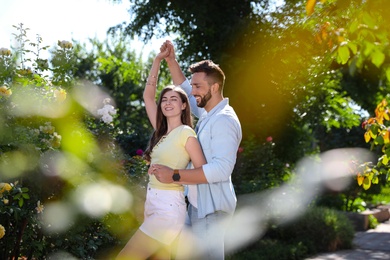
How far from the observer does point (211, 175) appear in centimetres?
371

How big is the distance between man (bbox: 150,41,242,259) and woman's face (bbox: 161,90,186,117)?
0.45 feet

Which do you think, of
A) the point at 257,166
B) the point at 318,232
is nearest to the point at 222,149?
the point at 318,232

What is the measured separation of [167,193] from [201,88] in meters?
0.65

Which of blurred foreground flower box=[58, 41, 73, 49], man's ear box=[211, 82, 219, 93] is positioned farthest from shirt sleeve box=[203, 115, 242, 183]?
blurred foreground flower box=[58, 41, 73, 49]

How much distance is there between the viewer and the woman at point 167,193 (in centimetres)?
395

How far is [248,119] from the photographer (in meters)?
13.9

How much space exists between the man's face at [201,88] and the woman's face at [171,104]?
127mm

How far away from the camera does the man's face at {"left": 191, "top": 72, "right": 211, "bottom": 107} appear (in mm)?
3979

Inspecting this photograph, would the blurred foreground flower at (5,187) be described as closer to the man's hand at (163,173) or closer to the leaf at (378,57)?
the man's hand at (163,173)

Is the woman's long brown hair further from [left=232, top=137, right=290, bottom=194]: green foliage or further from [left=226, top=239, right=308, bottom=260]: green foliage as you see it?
[left=232, top=137, right=290, bottom=194]: green foliage

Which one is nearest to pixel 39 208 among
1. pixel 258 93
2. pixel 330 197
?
pixel 258 93

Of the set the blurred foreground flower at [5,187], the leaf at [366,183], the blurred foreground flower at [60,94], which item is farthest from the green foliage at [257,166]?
the blurred foreground flower at [5,187]

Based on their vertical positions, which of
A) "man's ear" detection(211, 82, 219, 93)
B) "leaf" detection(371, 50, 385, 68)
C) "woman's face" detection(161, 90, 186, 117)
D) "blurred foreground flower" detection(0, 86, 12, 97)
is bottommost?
"leaf" detection(371, 50, 385, 68)

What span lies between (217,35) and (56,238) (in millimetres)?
8188
